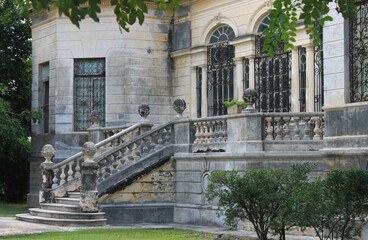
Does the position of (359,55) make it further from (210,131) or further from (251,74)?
(251,74)

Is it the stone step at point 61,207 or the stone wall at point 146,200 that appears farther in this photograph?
the stone wall at point 146,200

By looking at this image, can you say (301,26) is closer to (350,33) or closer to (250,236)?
(350,33)

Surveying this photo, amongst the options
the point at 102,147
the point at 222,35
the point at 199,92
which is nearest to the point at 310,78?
the point at 222,35

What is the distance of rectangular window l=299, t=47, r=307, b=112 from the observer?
63.0ft

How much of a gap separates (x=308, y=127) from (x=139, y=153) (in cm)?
500

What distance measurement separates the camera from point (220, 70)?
73.2 feet

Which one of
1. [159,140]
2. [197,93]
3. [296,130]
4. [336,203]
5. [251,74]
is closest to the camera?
[336,203]

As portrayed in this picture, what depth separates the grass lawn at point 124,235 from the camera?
47.5 feet

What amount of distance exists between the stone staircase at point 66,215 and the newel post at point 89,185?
21 centimetres

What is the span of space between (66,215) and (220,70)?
24.9 feet

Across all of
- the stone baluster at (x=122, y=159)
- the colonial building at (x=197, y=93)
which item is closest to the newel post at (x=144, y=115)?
the colonial building at (x=197, y=93)

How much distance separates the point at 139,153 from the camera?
1855 cm

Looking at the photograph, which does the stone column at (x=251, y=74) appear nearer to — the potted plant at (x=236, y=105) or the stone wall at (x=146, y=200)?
the potted plant at (x=236, y=105)

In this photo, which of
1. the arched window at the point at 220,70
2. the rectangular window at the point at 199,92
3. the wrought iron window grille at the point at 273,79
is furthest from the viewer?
the rectangular window at the point at 199,92
